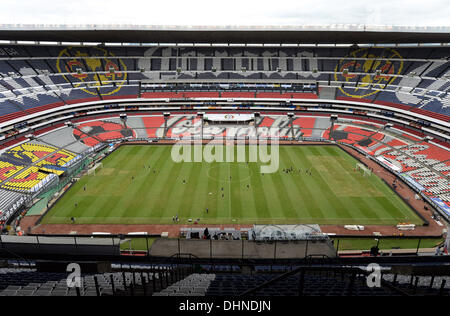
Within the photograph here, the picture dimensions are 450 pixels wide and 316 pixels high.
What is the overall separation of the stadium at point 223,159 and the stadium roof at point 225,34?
16.8 inches

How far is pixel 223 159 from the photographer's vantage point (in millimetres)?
48406

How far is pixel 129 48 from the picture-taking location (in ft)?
237

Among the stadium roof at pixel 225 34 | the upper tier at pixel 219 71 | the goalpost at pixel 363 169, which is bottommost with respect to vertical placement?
the goalpost at pixel 363 169

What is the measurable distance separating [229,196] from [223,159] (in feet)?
43.6

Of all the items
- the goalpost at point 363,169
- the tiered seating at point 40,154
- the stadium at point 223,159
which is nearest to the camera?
the stadium at point 223,159

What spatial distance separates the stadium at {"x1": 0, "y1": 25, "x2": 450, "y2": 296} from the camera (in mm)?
19562

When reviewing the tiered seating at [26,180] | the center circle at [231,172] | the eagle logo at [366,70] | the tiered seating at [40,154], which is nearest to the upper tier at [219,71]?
the eagle logo at [366,70]

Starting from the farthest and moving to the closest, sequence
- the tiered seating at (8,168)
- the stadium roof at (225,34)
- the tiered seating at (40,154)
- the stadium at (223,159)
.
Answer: the stadium roof at (225,34) < the tiered seating at (40,154) < the tiered seating at (8,168) < the stadium at (223,159)

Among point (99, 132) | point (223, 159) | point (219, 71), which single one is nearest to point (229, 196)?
point (223, 159)

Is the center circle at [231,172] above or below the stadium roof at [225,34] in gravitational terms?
Answer: below

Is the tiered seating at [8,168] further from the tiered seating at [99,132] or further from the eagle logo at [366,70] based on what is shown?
the eagle logo at [366,70]

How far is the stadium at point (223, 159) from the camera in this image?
19562mm
